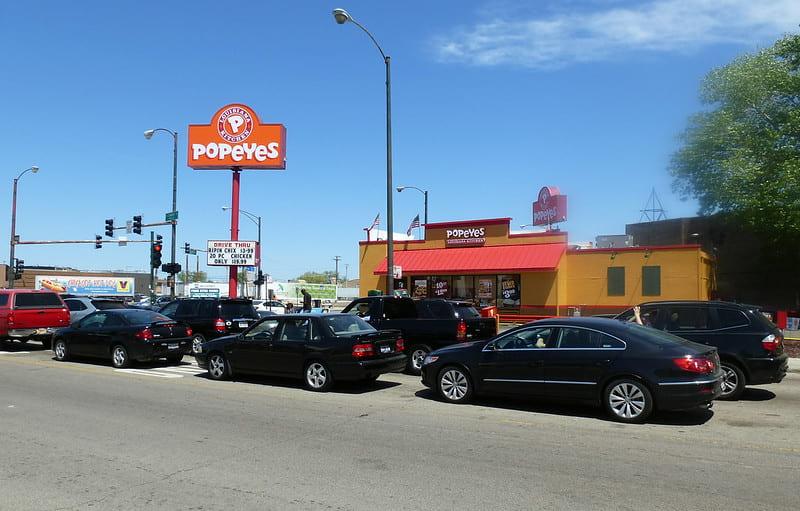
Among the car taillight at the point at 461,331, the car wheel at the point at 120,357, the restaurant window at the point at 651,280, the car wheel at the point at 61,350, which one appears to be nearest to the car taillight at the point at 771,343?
the car taillight at the point at 461,331

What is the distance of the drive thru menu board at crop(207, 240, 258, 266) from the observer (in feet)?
86.7

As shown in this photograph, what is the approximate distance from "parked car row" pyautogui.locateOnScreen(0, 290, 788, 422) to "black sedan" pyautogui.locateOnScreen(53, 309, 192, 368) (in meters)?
0.03

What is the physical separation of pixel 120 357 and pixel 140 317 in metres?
1.08

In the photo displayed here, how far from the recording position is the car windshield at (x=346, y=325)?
1142 cm

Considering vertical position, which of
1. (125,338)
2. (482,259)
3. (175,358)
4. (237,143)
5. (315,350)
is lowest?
(175,358)

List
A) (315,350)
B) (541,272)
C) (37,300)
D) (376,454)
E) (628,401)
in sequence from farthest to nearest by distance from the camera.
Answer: (541,272)
(37,300)
(315,350)
(628,401)
(376,454)

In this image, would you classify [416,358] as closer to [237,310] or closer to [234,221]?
[237,310]

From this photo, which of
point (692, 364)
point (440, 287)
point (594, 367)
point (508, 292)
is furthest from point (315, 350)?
point (440, 287)

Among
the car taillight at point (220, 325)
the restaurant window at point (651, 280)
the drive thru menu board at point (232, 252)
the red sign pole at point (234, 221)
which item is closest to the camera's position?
the car taillight at point (220, 325)

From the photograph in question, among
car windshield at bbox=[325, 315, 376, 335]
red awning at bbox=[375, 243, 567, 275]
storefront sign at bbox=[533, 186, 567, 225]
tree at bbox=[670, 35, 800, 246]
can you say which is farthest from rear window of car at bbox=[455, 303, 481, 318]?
tree at bbox=[670, 35, 800, 246]

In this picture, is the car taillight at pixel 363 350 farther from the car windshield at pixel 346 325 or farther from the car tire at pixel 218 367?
the car tire at pixel 218 367

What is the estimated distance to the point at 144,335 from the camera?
14773mm

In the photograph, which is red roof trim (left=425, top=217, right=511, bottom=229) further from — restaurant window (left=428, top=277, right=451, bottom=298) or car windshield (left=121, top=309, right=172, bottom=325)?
car windshield (left=121, top=309, right=172, bottom=325)

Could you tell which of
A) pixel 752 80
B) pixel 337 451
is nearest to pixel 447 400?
pixel 337 451
